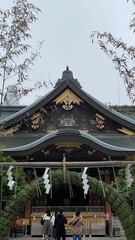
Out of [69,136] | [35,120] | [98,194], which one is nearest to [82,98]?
[35,120]

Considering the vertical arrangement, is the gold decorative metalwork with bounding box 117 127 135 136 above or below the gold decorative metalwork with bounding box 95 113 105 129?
below

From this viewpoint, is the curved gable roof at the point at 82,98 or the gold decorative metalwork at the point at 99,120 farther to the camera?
the gold decorative metalwork at the point at 99,120

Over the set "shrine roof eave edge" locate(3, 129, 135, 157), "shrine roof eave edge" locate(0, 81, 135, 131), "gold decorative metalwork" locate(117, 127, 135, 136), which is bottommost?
"shrine roof eave edge" locate(3, 129, 135, 157)

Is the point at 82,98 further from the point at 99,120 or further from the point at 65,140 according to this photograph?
the point at 65,140

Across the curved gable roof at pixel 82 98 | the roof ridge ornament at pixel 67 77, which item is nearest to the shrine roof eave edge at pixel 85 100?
the curved gable roof at pixel 82 98

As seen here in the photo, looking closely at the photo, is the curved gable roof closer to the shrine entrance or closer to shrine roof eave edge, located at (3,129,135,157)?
shrine roof eave edge, located at (3,129,135,157)

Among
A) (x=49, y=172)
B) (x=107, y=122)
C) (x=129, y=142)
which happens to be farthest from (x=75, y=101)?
(x=49, y=172)

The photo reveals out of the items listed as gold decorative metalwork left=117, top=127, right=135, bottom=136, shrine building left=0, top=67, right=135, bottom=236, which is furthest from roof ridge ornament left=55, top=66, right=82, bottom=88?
gold decorative metalwork left=117, top=127, right=135, bottom=136

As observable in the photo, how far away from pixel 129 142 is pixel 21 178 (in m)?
7.74

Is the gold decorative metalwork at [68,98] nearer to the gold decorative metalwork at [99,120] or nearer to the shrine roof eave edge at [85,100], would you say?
the shrine roof eave edge at [85,100]

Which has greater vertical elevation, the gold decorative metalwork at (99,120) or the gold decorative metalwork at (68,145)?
the gold decorative metalwork at (99,120)

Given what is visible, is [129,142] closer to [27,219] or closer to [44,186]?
[27,219]

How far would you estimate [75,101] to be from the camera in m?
23.1

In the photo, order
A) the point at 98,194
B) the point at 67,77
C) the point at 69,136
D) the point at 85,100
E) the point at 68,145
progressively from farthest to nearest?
the point at 67,77
the point at 85,100
the point at 68,145
the point at 69,136
the point at 98,194
